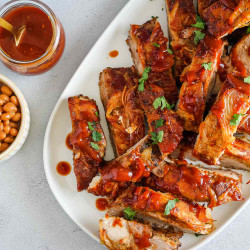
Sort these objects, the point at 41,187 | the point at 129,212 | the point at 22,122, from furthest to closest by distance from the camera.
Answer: the point at 41,187, the point at 22,122, the point at 129,212

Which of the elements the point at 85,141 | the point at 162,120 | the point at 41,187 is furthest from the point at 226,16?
the point at 41,187

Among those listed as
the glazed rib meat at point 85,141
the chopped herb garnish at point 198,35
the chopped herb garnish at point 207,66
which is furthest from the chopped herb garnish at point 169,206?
the chopped herb garnish at point 198,35

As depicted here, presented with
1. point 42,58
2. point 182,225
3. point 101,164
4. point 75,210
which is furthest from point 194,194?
point 42,58

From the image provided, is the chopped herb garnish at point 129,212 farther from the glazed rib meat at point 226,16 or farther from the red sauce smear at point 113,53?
the glazed rib meat at point 226,16

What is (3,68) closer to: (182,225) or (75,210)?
(75,210)

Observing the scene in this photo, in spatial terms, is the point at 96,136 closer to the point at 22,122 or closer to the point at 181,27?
the point at 22,122

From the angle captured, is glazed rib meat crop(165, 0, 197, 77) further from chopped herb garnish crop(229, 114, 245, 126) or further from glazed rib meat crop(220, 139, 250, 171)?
glazed rib meat crop(220, 139, 250, 171)
